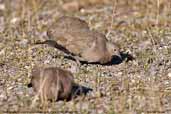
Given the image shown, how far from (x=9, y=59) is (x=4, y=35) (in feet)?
5.28

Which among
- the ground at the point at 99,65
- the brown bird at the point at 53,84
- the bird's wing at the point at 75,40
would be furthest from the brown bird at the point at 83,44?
the brown bird at the point at 53,84

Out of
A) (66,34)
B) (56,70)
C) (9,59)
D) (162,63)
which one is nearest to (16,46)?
(9,59)

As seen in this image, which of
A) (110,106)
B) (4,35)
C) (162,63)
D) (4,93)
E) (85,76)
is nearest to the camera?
(110,106)

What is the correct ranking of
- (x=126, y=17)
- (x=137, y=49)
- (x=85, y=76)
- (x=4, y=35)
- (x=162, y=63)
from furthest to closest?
(x=126, y=17) → (x=4, y=35) → (x=137, y=49) → (x=162, y=63) → (x=85, y=76)

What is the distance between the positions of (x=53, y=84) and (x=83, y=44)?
1.64 m

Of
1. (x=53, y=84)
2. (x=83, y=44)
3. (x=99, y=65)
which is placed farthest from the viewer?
(x=99, y=65)

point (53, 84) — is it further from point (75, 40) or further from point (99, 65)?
point (99, 65)

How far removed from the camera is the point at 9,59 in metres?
8.91

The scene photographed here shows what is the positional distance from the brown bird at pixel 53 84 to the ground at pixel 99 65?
98 millimetres

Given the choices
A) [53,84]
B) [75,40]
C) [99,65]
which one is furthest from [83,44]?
[53,84]

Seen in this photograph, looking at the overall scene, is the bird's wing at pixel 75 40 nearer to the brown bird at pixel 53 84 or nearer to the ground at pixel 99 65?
the ground at pixel 99 65

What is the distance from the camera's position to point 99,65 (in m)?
8.55

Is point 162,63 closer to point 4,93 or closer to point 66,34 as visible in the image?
point 66,34

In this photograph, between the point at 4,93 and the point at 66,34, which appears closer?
the point at 4,93
